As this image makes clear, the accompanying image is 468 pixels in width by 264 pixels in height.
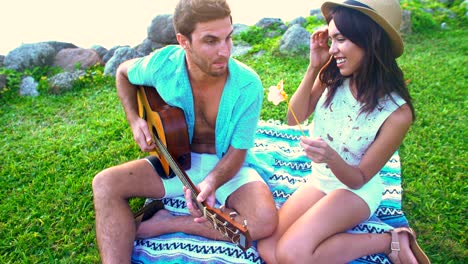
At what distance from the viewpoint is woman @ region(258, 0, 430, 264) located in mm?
2441

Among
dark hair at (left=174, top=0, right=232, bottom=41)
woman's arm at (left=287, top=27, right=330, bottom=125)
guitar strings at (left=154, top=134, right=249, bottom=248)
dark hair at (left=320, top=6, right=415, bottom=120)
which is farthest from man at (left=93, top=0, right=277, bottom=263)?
dark hair at (left=320, top=6, right=415, bottom=120)

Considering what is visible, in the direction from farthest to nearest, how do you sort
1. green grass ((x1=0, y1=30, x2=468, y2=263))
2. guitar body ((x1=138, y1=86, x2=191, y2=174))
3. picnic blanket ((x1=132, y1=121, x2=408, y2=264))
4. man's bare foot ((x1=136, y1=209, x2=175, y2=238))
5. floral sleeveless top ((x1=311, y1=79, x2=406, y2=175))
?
green grass ((x1=0, y1=30, x2=468, y2=263)) < man's bare foot ((x1=136, y1=209, x2=175, y2=238)) < picnic blanket ((x1=132, y1=121, x2=408, y2=264)) < guitar body ((x1=138, y1=86, x2=191, y2=174)) < floral sleeveless top ((x1=311, y1=79, x2=406, y2=175))

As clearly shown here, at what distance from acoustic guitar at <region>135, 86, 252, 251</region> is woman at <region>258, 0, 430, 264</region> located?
0.58 meters

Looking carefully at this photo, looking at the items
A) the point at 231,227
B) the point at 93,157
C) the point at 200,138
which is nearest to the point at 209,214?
the point at 231,227

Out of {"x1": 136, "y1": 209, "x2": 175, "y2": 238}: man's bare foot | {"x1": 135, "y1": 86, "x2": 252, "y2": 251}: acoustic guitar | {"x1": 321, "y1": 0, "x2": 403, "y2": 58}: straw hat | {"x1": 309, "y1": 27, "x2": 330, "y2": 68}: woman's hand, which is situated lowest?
{"x1": 136, "y1": 209, "x2": 175, "y2": 238}: man's bare foot

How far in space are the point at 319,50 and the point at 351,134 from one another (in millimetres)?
607

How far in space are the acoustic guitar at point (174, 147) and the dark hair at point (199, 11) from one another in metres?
0.57

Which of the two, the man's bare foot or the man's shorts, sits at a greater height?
the man's shorts

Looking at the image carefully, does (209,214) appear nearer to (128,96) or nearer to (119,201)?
(119,201)

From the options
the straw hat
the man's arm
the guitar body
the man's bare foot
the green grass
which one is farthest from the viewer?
the man's arm

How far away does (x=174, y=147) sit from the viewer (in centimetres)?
270

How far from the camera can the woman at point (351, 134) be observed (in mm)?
2441

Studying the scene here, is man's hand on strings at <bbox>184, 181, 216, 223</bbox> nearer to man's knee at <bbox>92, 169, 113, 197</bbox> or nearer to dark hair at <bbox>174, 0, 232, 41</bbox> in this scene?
man's knee at <bbox>92, 169, 113, 197</bbox>

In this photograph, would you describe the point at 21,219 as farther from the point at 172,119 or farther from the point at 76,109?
the point at 76,109
